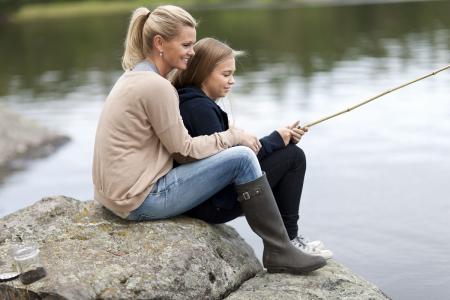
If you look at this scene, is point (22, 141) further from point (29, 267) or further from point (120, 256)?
point (29, 267)

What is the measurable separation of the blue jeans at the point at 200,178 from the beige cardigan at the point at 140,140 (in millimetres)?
52

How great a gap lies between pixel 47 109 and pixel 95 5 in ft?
172

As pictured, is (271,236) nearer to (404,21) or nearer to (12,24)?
(404,21)

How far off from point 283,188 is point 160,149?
0.82 metres

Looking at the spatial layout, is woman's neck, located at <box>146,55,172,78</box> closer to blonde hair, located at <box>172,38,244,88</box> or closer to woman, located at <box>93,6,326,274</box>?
woman, located at <box>93,6,326,274</box>

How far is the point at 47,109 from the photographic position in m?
15.2

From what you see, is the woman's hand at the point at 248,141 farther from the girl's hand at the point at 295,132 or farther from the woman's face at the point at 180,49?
the woman's face at the point at 180,49

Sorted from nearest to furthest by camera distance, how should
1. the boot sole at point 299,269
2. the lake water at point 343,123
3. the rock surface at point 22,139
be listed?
the boot sole at point 299,269 < the lake water at point 343,123 < the rock surface at point 22,139

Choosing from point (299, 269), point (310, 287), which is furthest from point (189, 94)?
point (310, 287)

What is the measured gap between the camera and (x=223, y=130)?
4.74 meters

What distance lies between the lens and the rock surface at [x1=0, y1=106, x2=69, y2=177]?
11453 millimetres

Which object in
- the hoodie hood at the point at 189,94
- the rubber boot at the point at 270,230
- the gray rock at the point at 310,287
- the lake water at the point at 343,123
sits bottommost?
the lake water at the point at 343,123

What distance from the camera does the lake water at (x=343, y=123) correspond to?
6.95 m

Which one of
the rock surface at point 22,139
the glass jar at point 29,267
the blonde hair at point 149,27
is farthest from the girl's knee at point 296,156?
the rock surface at point 22,139
